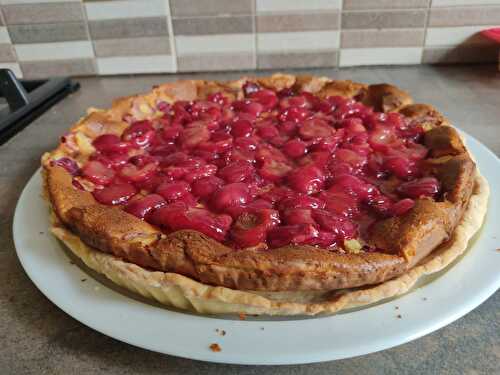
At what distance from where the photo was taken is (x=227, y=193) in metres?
1.09

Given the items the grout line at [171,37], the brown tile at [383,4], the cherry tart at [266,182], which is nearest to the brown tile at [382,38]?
the brown tile at [383,4]

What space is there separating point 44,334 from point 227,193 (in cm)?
48

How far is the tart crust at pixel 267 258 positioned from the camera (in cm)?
83

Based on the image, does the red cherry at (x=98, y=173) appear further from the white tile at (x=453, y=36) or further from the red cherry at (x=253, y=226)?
the white tile at (x=453, y=36)

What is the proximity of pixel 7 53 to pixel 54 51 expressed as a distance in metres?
0.25

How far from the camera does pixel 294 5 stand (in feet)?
7.21

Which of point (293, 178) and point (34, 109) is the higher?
point (293, 178)

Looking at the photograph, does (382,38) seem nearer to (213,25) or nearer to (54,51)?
(213,25)

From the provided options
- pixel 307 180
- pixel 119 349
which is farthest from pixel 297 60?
pixel 119 349

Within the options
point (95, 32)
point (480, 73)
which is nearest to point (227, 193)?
point (95, 32)

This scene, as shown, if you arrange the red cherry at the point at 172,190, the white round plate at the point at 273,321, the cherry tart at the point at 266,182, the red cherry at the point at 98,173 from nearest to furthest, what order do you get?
the white round plate at the point at 273,321 → the cherry tart at the point at 266,182 → the red cherry at the point at 172,190 → the red cherry at the point at 98,173

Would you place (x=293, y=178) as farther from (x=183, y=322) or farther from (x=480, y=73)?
(x=480, y=73)

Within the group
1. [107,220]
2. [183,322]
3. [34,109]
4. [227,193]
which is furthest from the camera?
[34,109]

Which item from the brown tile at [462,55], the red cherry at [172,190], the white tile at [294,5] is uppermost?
the white tile at [294,5]
